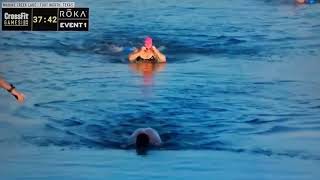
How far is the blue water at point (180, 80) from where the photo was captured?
279cm

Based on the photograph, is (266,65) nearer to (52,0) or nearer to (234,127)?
(234,127)

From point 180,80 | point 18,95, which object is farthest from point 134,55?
point 18,95

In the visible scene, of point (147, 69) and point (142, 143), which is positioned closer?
point (142, 143)

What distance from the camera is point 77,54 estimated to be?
9.68 feet

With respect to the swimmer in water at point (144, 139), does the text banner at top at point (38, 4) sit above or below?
above

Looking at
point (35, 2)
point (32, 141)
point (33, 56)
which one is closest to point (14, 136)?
point (32, 141)

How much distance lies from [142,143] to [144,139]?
0.02 m

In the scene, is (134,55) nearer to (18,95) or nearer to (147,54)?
(147,54)

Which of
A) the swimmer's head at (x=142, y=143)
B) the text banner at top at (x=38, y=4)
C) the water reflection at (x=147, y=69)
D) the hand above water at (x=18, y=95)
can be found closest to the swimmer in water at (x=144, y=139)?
the swimmer's head at (x=142, y=143)

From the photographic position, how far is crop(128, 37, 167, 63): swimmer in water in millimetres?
2896
